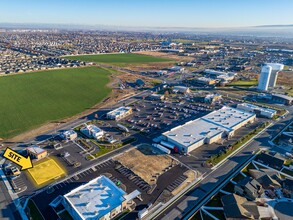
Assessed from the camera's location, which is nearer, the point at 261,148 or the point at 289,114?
the point at 261,148

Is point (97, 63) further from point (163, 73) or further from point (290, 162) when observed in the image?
point (290, 162)

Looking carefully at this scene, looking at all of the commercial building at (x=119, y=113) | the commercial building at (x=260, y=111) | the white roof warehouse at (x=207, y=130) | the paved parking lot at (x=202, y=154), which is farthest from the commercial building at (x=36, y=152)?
the commercial building at (x=260, y=111)

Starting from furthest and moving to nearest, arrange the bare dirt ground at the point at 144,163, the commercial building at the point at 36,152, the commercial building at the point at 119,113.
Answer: the commercial building at the point at 119,113 → the commercial building at the point at 36,152 → the bare dirt ground at the point at 144,163

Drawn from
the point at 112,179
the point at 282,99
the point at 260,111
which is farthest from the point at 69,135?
the point at 282,99

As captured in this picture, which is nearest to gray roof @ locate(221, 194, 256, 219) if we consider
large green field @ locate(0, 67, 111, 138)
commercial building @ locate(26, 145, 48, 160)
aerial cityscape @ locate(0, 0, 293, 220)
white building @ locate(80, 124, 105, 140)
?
aerial cityscape @ locate(0, 0, 293, 220)

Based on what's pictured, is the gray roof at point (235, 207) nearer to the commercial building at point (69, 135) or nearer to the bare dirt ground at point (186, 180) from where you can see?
the bare dirt ground at point (186, 180)

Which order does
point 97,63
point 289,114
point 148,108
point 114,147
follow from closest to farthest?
point 114,147
point 289,114
point 148,108
point 97,63

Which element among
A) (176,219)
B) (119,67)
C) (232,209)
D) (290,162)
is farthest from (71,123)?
(119,67)

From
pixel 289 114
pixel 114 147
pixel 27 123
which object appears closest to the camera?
pixel 114 147
